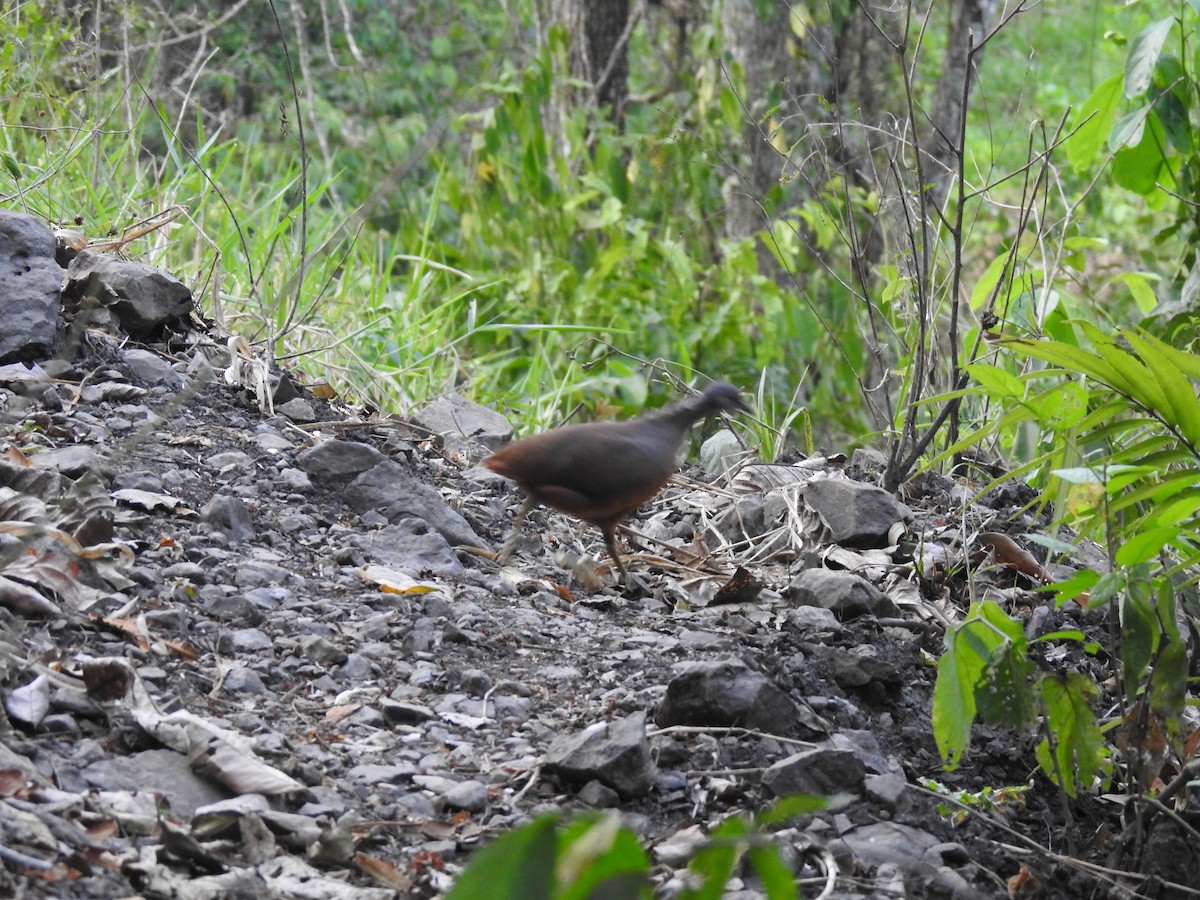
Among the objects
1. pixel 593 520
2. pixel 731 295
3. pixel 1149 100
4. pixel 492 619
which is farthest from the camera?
pixel 731 295

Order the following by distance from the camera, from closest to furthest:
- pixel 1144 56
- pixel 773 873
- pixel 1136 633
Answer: pixel 773 873 → pixel 1136 633 → pixel 1144 56

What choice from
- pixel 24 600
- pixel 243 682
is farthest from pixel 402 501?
pixel 24 600

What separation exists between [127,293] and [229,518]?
118cm

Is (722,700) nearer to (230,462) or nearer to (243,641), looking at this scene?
(243,641)

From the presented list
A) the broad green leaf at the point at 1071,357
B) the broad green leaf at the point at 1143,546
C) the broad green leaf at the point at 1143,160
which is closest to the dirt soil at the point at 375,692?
the broad green leaf at the point at 1143,546

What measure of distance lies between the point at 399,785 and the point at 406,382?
9.87ft

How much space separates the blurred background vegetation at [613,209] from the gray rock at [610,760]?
0.99 m

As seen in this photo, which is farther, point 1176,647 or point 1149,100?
point 1149,100

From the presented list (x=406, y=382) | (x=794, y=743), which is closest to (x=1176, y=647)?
(x=794, y=743)

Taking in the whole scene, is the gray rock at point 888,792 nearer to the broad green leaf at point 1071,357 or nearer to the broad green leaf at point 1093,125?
the broad green leaf at point 1071,357

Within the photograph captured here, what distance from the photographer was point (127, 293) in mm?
3738

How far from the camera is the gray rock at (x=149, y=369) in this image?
354 centimetres

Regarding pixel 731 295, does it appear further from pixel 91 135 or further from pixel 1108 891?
pixel 1108 891

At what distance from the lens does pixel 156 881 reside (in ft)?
5.49
